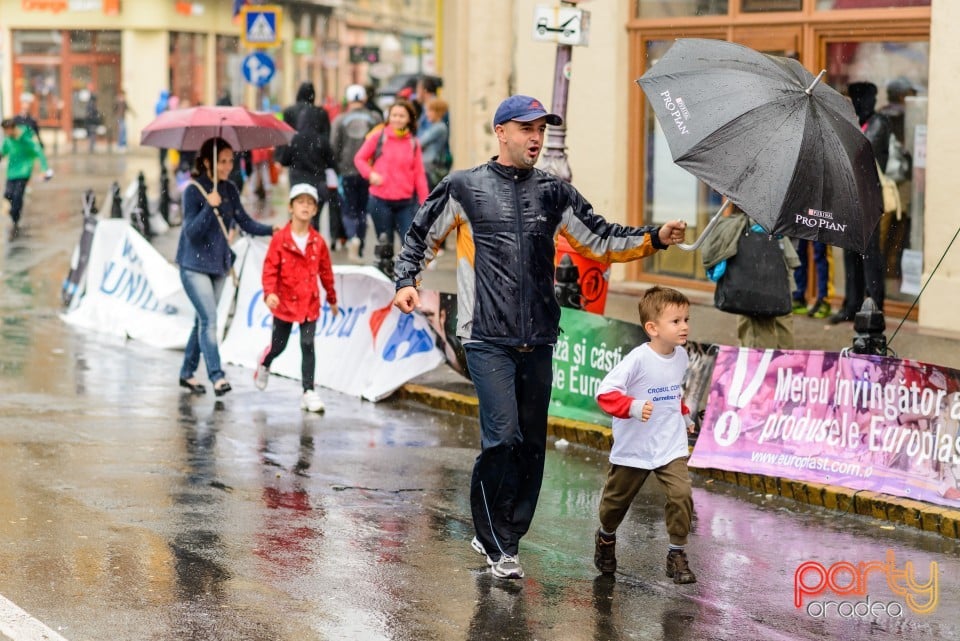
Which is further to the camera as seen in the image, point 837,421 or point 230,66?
point 230,66

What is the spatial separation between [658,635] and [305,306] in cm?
540

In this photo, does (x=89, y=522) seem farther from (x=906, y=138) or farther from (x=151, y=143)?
(x=906, y=138)

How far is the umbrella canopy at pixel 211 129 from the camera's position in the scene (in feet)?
40.5

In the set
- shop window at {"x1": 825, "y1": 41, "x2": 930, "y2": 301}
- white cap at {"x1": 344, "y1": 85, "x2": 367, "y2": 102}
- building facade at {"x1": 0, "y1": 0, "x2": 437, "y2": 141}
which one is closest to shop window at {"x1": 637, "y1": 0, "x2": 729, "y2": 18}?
shop window at {"x1": 825, "y1": 41, "x2": 930, "y2": 301}

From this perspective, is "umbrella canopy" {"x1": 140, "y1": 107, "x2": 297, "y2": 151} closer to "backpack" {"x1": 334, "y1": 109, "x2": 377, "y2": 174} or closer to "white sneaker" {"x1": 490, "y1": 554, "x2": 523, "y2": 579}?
"white sneaker" {"x1": 490, "y1": 554, "x2": 523, "y2": 579}

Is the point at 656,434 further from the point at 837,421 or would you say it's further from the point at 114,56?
the point at 114,56

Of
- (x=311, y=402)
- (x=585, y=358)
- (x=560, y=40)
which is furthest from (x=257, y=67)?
(x=585, y=358)

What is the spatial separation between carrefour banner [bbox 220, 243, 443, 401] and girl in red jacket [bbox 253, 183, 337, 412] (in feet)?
2.48

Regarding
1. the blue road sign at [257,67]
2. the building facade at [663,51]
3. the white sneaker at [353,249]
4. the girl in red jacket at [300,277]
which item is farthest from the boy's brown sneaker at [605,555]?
the blue road sign at [257,67]

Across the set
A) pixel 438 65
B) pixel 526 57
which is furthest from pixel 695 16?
pixel 438 65

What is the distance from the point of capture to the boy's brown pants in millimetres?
7133

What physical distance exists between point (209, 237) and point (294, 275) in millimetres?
858

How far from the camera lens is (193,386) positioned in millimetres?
11992

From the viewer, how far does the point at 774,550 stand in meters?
7.92
